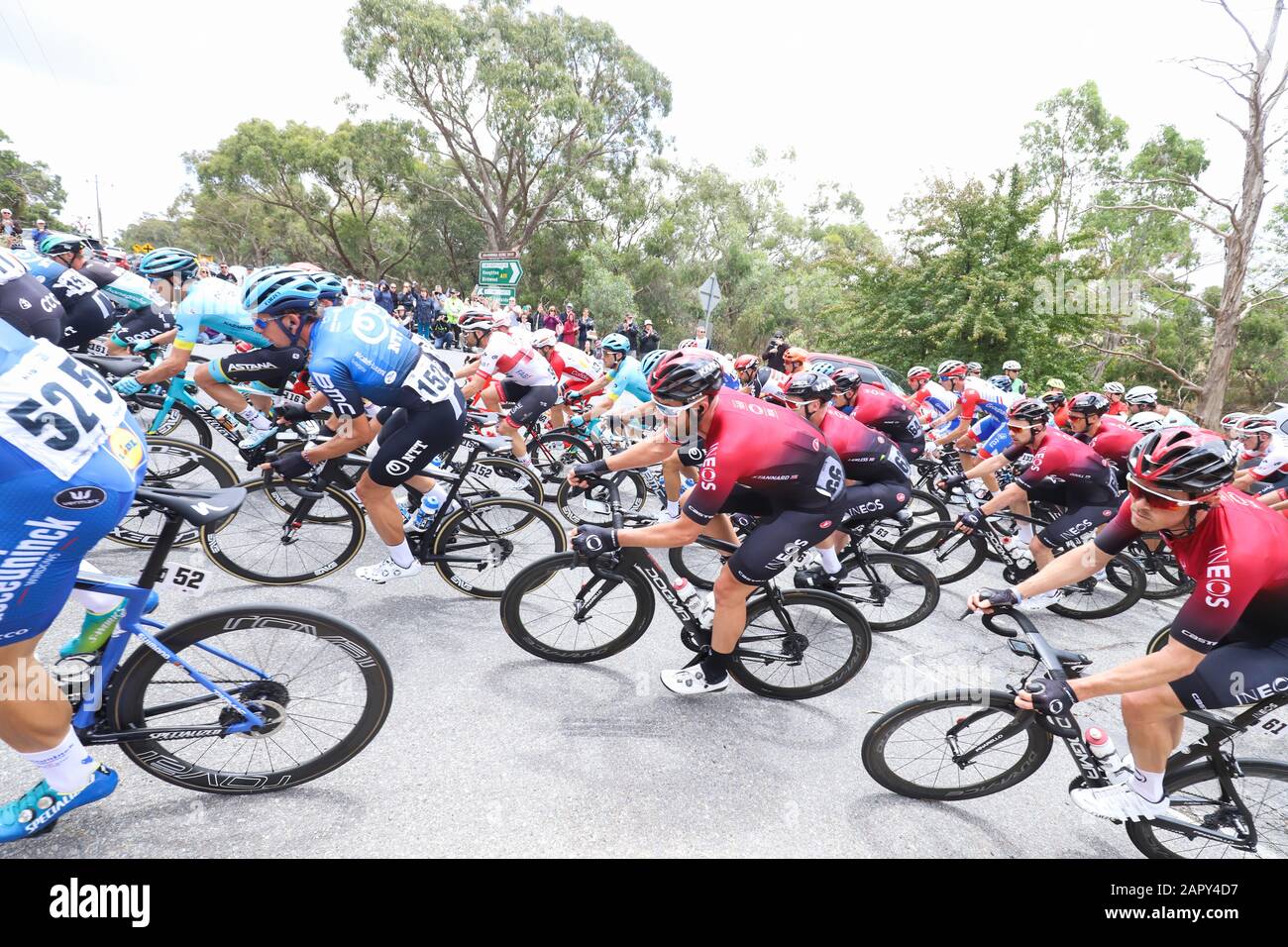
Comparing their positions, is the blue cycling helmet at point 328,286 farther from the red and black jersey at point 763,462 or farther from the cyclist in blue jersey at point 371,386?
the red and black jersey at point 763,462

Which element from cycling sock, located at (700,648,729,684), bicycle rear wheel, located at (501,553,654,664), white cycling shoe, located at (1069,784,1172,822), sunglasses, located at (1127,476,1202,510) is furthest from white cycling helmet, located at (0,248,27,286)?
white cycling shoe, located at (1069,784,1172,822)

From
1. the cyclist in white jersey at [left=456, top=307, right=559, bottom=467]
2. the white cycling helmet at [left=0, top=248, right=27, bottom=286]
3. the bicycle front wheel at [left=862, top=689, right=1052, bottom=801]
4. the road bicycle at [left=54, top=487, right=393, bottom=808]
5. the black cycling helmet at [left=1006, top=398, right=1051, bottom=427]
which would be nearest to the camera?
the road bicycle at [left=54, top=487, right=393, bottom=808]

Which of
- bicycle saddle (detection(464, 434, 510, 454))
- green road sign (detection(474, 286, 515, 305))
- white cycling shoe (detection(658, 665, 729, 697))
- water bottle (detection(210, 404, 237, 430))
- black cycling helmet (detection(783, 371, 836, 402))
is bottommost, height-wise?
white cycling shoe (detection(658, 665, 729, 697))

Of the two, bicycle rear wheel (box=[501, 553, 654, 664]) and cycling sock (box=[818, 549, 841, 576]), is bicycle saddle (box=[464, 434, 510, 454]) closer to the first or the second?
bicycle rear wheel (box=[501, 553, 654, 664])

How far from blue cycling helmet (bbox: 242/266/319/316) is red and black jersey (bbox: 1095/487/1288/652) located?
190 inches

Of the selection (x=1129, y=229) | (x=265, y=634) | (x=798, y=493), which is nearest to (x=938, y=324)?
(x=798, y=493)

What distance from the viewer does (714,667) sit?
357cm

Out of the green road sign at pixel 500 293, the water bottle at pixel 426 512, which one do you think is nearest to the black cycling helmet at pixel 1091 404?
the water bottle at pixel 426 512

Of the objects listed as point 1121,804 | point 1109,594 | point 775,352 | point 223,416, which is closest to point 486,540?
point 223,416

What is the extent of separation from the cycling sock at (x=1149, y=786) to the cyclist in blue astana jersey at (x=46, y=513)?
13.1 feet

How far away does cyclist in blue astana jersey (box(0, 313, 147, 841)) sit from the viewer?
1.85 meters

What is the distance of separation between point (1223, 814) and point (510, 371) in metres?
6.21

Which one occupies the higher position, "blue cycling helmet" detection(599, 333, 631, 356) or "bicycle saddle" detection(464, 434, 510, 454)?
"blue cycling helmet" detection(599, 333, 631, 356)

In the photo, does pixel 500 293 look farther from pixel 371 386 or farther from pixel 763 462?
pixel 763 462
